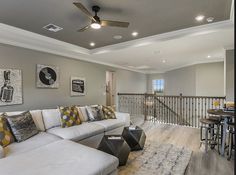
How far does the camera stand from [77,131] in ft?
10.0

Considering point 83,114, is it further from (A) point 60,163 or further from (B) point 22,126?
(A) point 60,163

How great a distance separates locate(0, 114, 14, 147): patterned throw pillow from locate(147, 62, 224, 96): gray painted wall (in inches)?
293

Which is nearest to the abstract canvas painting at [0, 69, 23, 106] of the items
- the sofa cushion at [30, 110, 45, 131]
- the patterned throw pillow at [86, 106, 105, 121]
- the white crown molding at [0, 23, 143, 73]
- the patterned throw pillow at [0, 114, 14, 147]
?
the white crown molding at [0, 23, 143, 73]

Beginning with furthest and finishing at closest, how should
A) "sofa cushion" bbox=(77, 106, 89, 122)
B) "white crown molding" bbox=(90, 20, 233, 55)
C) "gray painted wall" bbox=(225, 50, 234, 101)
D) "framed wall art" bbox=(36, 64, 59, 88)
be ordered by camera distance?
"gray painted wall" bbox=(225, 50, 234, 101) < "framed wall art" bbox=(36, 64, 59, 88) < "sofa cushion" bbox=(77, 106, 89, 122) < "white crown molding" bbox=(90, 20, 233, 55)

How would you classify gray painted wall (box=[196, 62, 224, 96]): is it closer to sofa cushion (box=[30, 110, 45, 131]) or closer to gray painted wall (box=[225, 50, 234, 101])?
gray painted wall (box=[225, 50, 234, 101])

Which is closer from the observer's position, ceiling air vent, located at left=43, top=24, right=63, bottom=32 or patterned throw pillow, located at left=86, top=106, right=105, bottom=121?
ceiling air vent, located at left=43, top=24, right=63, bottom=32

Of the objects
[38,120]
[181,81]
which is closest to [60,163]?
[38,120]

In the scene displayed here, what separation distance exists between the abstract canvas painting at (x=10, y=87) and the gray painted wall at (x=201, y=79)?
718cm

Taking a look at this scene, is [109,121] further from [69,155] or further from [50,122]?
[69,155]

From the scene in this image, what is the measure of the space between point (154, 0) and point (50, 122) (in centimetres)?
312

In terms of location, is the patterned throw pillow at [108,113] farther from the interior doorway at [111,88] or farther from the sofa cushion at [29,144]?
the interior doorway at [111,88]

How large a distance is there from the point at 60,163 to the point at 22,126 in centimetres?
137

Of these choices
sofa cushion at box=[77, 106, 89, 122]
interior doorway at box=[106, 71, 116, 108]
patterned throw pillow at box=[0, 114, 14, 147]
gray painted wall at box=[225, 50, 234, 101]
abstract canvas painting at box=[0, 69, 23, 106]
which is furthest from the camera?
interior doorway at box=[106, 71, 116, 108]

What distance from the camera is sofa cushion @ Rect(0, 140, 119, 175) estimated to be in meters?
1.57
